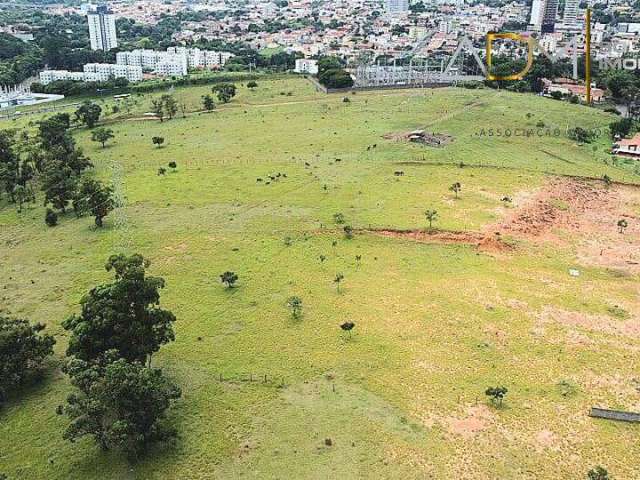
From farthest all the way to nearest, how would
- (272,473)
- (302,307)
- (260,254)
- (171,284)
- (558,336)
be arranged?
1. (260,254)
2. (171,284)
3. (302,307)
4. (558,336)
5. (272,473)

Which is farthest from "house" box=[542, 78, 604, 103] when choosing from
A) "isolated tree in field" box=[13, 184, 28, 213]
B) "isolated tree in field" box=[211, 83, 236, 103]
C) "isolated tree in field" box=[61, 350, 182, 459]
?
"isolated tree in field" box=[61, 350, 182, 459]

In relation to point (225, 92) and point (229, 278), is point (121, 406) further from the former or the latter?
point (225, 92)

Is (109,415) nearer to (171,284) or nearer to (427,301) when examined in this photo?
(171,284)

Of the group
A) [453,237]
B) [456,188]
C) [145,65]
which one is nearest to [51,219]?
[453,237]

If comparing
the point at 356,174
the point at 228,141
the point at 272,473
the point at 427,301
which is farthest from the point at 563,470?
the point at 228,141

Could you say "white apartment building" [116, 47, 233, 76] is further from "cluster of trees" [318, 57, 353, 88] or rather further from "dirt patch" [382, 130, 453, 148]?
"dirt patch" [382, 130, 453, 148]

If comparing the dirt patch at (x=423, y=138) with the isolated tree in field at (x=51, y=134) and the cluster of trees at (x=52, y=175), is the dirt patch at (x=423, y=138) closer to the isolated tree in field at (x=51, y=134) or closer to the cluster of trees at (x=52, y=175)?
the cluster of trees at (x=52, y=175)
